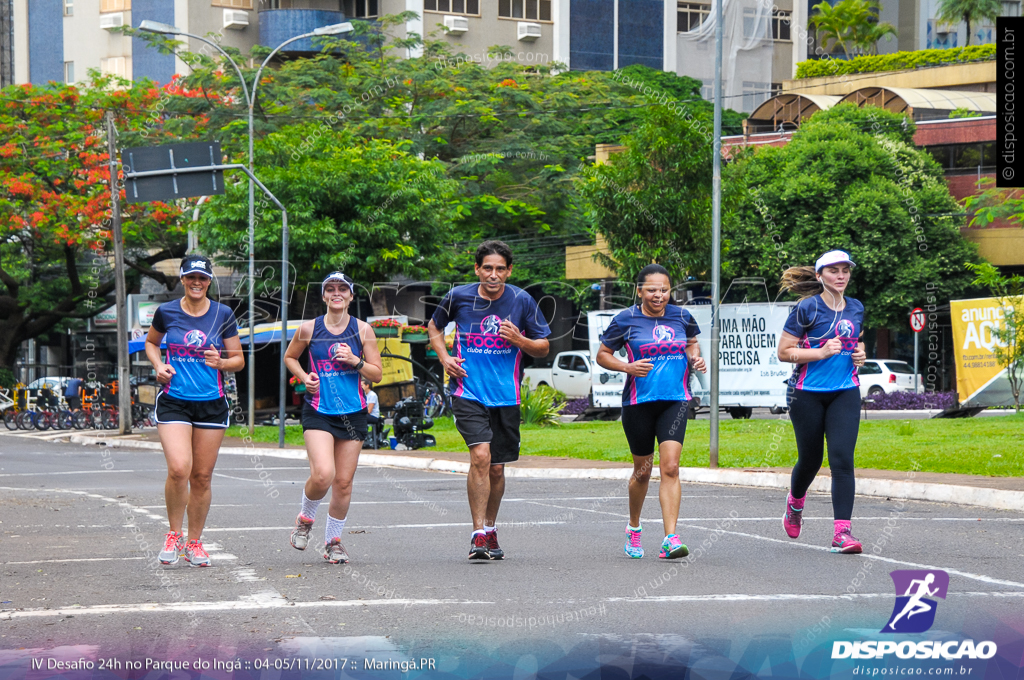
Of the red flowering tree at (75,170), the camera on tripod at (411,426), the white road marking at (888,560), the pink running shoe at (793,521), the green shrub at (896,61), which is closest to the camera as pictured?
the white road marking at (888,560)

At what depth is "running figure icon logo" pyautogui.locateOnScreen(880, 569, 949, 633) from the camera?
19.8 ft

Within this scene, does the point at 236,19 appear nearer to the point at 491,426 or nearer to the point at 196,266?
the point at 196,266

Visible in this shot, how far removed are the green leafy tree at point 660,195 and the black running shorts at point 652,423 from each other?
775 inches

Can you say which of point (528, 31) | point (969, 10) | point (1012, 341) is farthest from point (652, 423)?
point (969, 10)

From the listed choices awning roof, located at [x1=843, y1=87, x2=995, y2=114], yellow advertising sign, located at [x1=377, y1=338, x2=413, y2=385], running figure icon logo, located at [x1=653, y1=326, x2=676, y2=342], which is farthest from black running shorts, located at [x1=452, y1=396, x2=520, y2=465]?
awning roof, located at [x1=843, y1=87, x2=995, y2=114]

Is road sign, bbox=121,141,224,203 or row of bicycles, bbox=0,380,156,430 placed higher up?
road sign, bbox=121,141,224,203

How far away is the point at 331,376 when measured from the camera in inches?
336

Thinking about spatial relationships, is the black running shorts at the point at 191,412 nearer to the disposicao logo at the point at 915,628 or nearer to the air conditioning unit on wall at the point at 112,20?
the disposicao logo at the point at 915,628

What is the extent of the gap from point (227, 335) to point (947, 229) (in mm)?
34864

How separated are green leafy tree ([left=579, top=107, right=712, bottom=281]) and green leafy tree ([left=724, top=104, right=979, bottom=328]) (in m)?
10.8

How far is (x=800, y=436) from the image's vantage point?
9.00 meters

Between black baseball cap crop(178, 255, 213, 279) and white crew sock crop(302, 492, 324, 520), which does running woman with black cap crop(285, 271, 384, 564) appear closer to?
white crew sock crop(302, 492, 324, 520)

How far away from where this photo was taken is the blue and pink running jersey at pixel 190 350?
27.3 ft

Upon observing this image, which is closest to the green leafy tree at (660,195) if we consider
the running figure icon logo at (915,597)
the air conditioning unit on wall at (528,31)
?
the running figure icon logo at (915,597)
